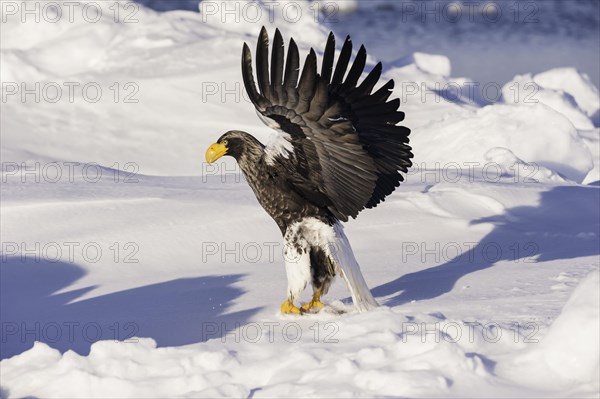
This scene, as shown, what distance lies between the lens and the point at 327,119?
515cm

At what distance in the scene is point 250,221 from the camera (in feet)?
23.0

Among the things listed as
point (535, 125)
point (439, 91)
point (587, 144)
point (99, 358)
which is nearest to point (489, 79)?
point (439, 91)

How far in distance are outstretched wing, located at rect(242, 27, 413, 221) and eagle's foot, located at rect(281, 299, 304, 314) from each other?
1.45 feet

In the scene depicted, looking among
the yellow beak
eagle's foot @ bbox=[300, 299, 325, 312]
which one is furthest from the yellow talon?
the yellow beak

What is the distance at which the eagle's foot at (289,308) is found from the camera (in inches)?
211

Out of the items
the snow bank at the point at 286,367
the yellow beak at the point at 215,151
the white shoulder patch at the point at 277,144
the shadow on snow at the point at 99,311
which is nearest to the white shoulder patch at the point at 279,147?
the white shoulder patch at the point at 277,144

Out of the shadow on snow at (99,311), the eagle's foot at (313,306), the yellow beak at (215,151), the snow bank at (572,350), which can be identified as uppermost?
the yellow beak at (215,151)

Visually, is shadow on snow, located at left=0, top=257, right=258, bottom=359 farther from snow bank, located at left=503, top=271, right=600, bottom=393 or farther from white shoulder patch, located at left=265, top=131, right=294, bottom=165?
snow bank, located at left=503, top=271, right=600, bottom=393

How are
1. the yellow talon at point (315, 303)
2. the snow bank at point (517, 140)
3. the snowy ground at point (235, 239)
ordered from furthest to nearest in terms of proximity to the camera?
the snow bank at point (517, 140) < the yellow talon at point (315, 303) < the snowy ground at point (235, 239)

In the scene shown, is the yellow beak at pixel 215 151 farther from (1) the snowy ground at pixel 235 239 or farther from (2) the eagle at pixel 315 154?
(1) the snowy ground at pixel 235 239

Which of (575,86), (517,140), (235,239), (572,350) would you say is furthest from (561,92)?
(572,350)

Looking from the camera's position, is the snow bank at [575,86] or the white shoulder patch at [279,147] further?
the snow bank at [575,86]

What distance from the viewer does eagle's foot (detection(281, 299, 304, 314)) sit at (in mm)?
5363

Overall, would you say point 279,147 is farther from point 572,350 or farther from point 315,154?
point 572,350
